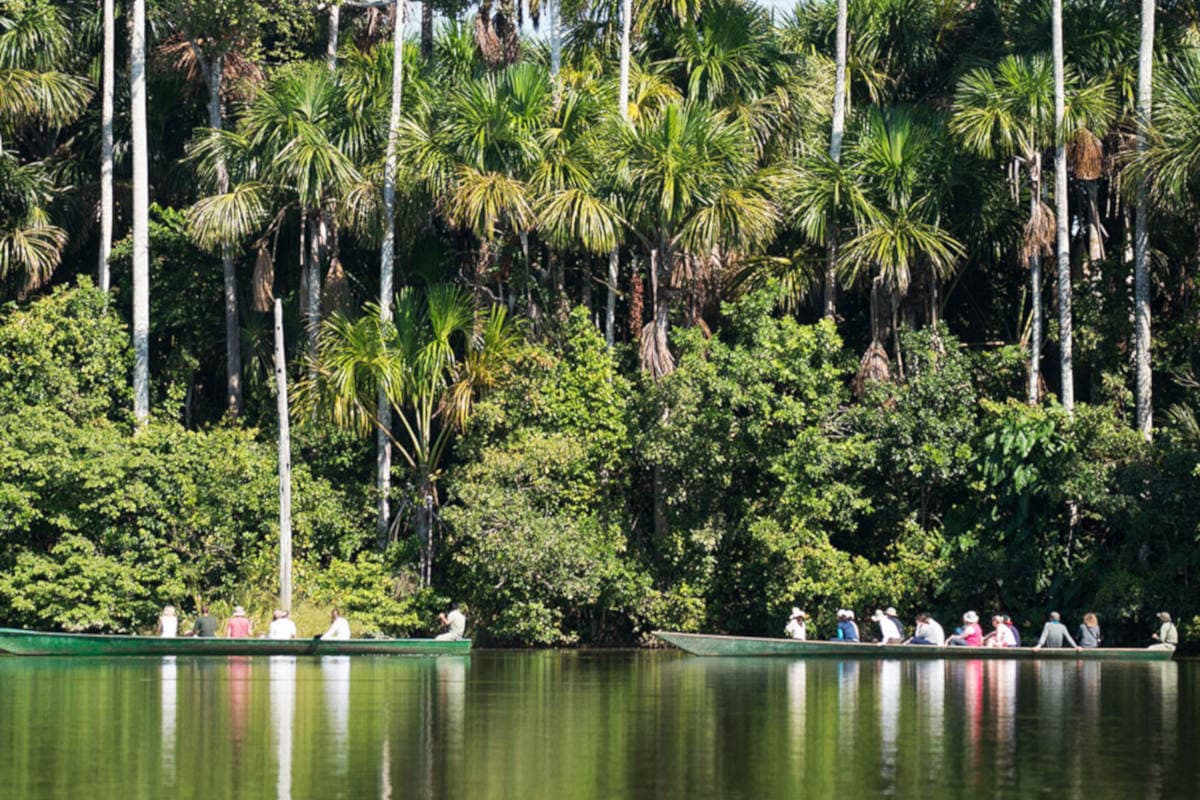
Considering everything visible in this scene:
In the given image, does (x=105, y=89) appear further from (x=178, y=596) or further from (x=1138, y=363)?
(x=1138, y=363)

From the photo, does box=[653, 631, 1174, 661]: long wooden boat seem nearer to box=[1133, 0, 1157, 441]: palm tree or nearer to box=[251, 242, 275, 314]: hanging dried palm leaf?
box=[1133, 0, 1157, 441]: palm tree

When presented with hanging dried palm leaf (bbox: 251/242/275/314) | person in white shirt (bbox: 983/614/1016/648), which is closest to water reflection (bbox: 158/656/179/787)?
hanging dried palm leaf (bbox: 251/242/275/314)

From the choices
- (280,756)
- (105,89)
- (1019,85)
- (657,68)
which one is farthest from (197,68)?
(280,756)

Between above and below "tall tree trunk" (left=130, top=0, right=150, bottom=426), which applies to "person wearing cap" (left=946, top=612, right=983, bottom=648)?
below

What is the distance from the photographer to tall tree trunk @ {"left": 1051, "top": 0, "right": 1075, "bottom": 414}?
4222 centimetres

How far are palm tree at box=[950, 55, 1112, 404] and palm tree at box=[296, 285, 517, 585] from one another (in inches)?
434

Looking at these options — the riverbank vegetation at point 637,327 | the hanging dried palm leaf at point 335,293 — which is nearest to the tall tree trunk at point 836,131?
the riverbank vegetation at point 637,327

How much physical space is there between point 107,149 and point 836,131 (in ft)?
55.8

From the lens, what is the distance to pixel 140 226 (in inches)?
1828

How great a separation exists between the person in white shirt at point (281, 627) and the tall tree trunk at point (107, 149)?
11370 millimetres

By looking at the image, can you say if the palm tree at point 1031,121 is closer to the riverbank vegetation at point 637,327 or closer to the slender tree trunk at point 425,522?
the riverbank vegetation at point 637,327

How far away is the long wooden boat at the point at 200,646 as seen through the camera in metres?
38.4

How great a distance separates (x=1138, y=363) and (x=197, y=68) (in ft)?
75.4

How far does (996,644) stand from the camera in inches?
1534
